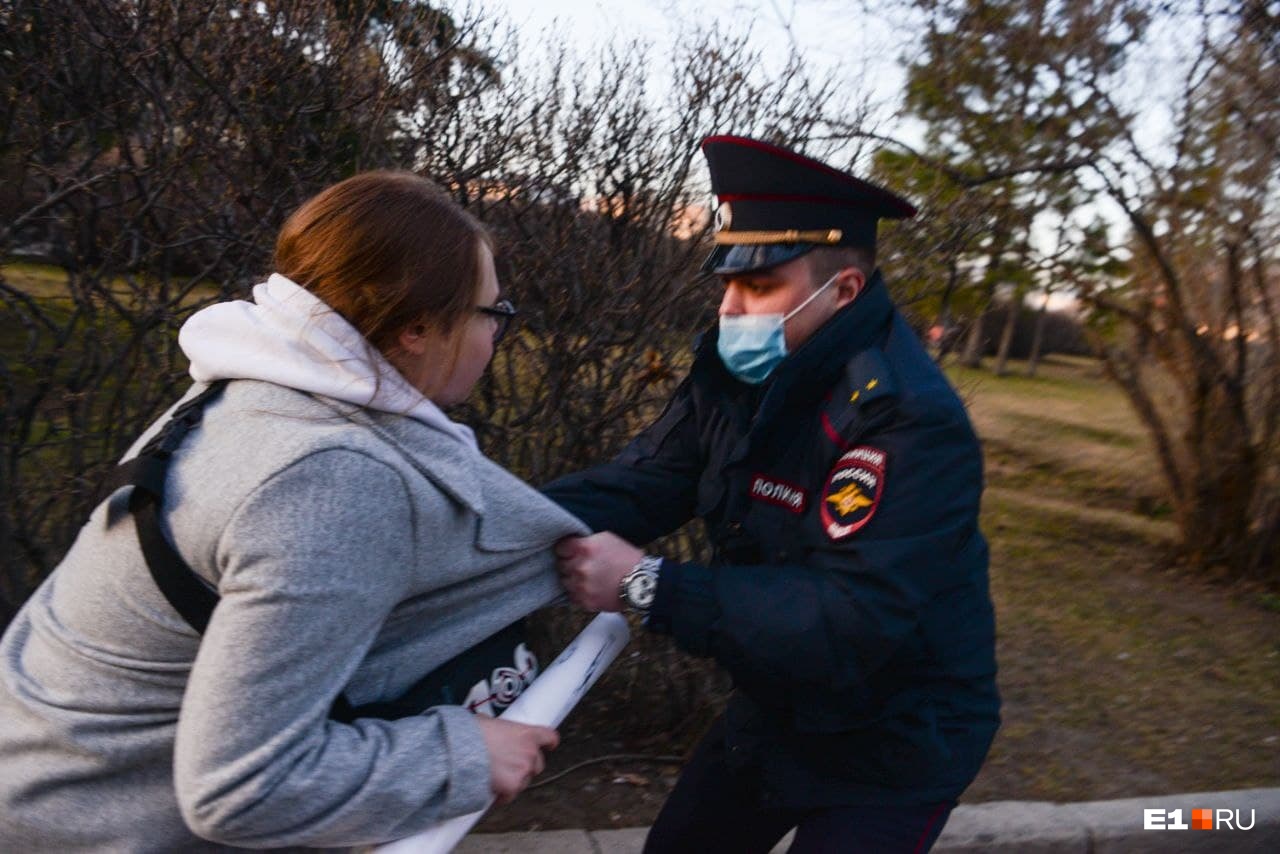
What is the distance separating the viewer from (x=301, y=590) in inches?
52.6

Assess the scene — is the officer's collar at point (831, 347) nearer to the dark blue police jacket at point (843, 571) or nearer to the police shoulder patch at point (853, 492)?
the dark blue police jacket at point (843, 571)

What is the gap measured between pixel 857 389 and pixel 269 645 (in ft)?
3.57

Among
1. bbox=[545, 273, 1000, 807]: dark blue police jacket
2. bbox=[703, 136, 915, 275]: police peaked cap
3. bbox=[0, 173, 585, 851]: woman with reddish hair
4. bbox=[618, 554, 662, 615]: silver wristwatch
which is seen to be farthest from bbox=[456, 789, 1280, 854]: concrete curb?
bbox=[703, 136, 915, 275]: police peaked cap

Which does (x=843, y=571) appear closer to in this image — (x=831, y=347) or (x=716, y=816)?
(x=831, y=347)

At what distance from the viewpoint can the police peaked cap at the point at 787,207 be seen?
2074 millimetres

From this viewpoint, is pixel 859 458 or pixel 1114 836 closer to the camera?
pixel 859 458

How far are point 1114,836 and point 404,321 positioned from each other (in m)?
3.34

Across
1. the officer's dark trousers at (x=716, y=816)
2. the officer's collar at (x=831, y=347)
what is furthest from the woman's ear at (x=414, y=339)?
the officer's dark trousers at (x=716, y=816)

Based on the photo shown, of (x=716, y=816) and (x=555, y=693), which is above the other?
(x=555, y=693)

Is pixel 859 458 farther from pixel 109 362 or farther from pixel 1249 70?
pixel 1249 70

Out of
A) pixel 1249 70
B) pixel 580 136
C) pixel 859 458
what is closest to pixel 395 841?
pixel 859 458

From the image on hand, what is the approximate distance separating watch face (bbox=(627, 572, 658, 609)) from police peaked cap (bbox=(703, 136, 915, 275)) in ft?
2.11

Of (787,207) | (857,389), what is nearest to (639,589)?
(857,389)

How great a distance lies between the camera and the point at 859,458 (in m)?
1.88
